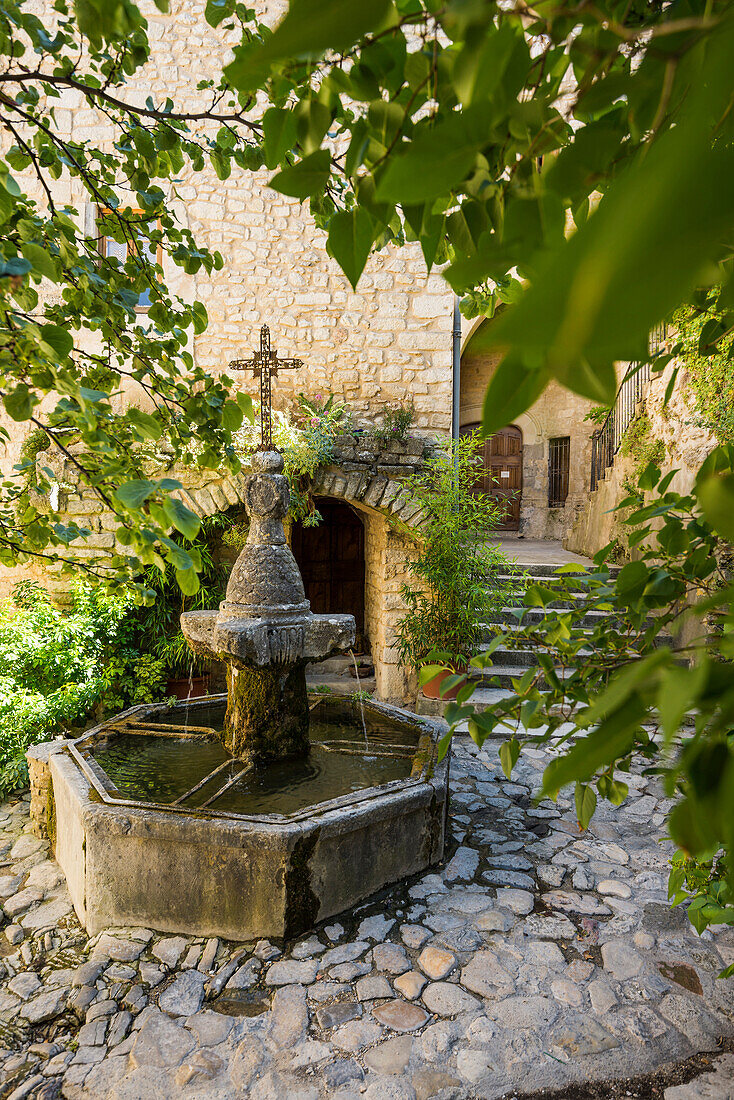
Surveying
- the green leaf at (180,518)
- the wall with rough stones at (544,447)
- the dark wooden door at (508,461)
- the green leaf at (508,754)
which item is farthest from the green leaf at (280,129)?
the dark wooden door at (508,461)

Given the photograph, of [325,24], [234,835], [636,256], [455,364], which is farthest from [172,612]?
[636,256]

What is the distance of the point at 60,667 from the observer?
395 centimetres

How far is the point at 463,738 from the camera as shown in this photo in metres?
4.25

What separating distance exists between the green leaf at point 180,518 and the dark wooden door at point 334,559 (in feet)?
21.3

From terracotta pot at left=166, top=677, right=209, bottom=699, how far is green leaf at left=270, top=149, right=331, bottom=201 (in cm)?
483

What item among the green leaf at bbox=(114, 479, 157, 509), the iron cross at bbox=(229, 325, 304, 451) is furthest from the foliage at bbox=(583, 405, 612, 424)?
the iron cross at bbox=(229, 325, 304, 451)

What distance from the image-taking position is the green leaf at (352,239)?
17.6 inches

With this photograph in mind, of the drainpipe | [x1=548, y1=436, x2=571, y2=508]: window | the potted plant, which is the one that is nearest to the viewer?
the potted plant

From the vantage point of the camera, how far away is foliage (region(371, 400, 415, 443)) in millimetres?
5191

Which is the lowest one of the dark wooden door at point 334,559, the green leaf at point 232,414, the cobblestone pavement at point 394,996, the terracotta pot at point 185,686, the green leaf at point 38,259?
the cobblestone pavement at point 394,996

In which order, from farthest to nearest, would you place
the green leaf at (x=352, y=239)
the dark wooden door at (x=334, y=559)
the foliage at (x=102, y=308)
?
the dark wooden door at (x=334, y=559) → the foliage at (x=102, y=308) → the green leaf at (x=352, y=239)

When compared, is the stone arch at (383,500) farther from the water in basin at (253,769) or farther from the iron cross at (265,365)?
the water in basin at (253,769)

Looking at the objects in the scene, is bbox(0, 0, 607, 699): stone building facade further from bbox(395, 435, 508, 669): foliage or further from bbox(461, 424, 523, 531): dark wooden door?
bbox(461, 424, 523, 531): dark wooden door

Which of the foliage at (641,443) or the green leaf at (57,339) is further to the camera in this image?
the foliage at (641,443)
